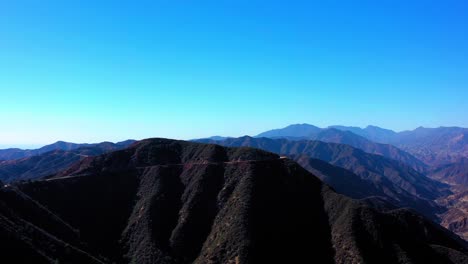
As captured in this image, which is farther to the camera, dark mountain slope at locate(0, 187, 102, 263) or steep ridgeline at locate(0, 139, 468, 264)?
steep ridgeline at locate(0, 139, 468, 264)

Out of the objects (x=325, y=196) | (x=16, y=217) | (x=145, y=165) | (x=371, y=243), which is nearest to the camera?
(x=16, y=217)

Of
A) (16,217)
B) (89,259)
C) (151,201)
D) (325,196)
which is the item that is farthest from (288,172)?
(16,217)

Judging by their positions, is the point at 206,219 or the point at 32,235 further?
the point at 206,219

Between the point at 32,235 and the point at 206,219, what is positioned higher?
the point at 32,235

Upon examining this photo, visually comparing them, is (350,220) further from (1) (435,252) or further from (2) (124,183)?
(2) (124,183)

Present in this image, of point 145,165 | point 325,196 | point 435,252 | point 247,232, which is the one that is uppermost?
point 145,165

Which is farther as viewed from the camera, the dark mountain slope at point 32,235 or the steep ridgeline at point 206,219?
the steep ridgeline at point 206,219

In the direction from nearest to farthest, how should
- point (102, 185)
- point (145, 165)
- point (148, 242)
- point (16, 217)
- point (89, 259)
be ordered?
point (89, 259) → point (16, 217) → point (148, 242) → point (102, 185) → point (145, 165)

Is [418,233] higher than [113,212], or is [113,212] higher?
[113,212]
